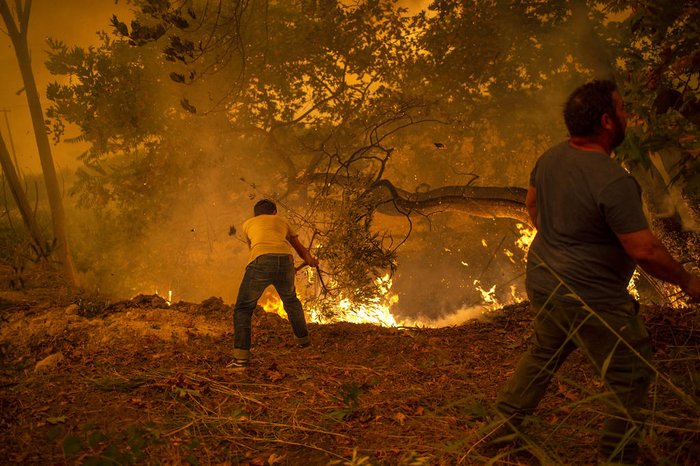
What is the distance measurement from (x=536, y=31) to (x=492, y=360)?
31.9ft

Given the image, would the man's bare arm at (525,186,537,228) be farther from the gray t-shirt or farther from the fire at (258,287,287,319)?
the fire at (258,287,287,319)

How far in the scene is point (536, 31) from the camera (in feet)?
39.3

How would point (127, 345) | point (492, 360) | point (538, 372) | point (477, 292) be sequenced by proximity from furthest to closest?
point (477, 292)
point (127, 345)
point (492, 360)
point (538, 372)

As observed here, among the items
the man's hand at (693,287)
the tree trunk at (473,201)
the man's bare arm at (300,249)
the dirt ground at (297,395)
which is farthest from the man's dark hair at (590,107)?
the tree trunk at (473,201)

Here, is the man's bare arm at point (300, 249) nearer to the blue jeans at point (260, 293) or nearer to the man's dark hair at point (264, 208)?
the blue jeans at point (260, 293)

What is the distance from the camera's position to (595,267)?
250 centimetres

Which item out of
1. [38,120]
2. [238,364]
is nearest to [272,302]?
[38,120]

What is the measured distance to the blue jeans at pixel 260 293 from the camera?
17.3 feet

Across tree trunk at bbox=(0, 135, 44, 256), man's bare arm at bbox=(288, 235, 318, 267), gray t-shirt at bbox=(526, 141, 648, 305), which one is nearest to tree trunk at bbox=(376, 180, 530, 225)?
man's bare arm at bbox=(288, 235, 318, 267)

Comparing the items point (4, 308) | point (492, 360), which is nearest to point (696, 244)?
point (492, 360)

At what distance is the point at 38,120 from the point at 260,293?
1014cm

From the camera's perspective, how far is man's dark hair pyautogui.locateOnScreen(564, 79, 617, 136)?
2533 millimetres

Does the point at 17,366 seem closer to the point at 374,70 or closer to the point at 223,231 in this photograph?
the point at 374,70

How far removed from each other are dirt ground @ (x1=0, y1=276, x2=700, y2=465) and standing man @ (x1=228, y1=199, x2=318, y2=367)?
277mm
